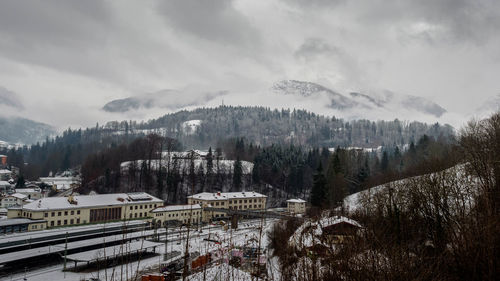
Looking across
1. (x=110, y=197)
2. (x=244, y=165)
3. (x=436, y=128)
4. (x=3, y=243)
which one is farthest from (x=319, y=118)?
(x=3, y=243)

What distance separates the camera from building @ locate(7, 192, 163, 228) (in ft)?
112

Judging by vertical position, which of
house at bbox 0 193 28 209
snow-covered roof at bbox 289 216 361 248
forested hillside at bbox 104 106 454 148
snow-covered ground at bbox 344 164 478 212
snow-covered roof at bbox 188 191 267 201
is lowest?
house at bbox 0 193 28 209

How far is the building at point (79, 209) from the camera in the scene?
112 feet

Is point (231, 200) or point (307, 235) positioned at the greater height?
point (307, 235)

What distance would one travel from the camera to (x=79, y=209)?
3666cm

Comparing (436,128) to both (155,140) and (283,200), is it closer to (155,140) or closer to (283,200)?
(283,200)

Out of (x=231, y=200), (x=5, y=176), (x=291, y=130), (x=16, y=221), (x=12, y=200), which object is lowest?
(x=12, y=200)

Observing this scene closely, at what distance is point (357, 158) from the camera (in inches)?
2447

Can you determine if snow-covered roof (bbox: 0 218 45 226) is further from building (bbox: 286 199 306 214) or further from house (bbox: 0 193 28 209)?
building (bbox: 286 199 306 214)

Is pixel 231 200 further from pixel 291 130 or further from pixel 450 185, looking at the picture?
pixel 291 130

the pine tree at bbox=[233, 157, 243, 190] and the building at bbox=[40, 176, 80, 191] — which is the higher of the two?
the pine tree at bbox=[233, 157, 243, 190]

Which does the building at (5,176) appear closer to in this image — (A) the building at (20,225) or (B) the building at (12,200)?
(B) the building at (12,200)

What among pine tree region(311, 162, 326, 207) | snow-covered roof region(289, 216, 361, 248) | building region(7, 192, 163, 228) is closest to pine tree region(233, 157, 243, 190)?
building region(7, 192, 163, 228)

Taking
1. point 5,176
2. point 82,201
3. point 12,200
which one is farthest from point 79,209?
point 5,176
